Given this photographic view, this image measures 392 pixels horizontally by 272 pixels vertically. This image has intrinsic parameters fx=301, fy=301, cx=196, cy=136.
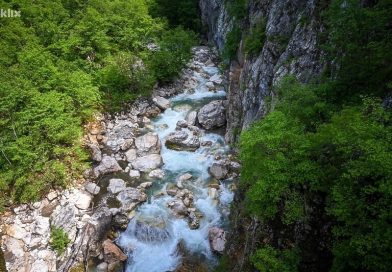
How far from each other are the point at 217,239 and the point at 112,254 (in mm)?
4314

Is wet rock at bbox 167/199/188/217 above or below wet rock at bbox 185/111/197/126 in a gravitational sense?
below

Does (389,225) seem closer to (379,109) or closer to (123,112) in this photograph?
(379,109)

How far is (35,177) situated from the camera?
581 inches

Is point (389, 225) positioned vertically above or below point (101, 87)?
above

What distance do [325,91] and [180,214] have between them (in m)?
8.46

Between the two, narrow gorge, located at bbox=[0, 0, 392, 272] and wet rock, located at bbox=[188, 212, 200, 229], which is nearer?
narrow gorge, located at bbox=[0, 0, 392, 272]

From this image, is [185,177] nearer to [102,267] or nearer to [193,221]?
[193,221]

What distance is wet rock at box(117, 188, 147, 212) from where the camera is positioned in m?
14.2

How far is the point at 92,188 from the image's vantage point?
50.0 feet

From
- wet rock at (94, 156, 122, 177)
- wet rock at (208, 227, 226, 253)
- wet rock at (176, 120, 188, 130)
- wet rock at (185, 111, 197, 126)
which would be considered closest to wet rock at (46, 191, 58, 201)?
wet rock at (94, 156, 122, 177)

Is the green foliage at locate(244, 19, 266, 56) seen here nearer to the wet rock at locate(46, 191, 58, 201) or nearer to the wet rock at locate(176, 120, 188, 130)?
the wet rock at locate(176, 120, 188, 130)

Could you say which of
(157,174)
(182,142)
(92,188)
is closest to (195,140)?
(182,142)

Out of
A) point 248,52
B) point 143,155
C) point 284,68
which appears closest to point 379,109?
point 284,68

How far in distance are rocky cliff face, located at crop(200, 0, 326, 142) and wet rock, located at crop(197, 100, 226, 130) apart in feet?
2.56
